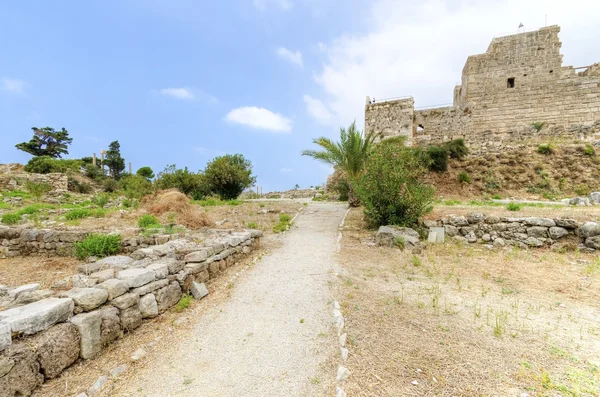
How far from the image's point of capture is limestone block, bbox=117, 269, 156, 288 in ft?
11.0

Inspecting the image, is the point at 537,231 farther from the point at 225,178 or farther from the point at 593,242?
the point at 225,178

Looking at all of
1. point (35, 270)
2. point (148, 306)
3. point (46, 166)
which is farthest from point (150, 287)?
point (46, 166)

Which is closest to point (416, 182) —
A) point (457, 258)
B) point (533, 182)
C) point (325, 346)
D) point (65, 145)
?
point (457, 258)

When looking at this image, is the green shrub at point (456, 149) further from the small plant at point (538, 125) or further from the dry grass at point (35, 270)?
the dry grass at point (35, 270)

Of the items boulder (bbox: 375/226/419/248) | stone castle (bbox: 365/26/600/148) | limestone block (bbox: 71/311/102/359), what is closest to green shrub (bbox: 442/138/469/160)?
stone castle (bbox: 365/26/600/148)

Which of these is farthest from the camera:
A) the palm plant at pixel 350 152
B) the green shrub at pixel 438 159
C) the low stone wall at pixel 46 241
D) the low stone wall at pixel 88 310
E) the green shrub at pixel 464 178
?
the green shrub at pixel 438 159

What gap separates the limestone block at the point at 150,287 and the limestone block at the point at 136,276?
0.05 m

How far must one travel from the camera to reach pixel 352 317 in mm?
3506

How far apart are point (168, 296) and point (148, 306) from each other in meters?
0.38

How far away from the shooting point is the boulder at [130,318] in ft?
10.3

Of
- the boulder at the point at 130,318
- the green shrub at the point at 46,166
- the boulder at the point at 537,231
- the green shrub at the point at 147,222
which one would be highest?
the green shrub at the point at 46,166

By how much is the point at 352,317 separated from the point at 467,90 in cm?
2383

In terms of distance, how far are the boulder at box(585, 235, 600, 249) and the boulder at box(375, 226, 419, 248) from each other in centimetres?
418

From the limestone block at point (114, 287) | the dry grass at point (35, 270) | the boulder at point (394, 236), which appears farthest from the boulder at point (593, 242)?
the dry grass at point (35, 270)
